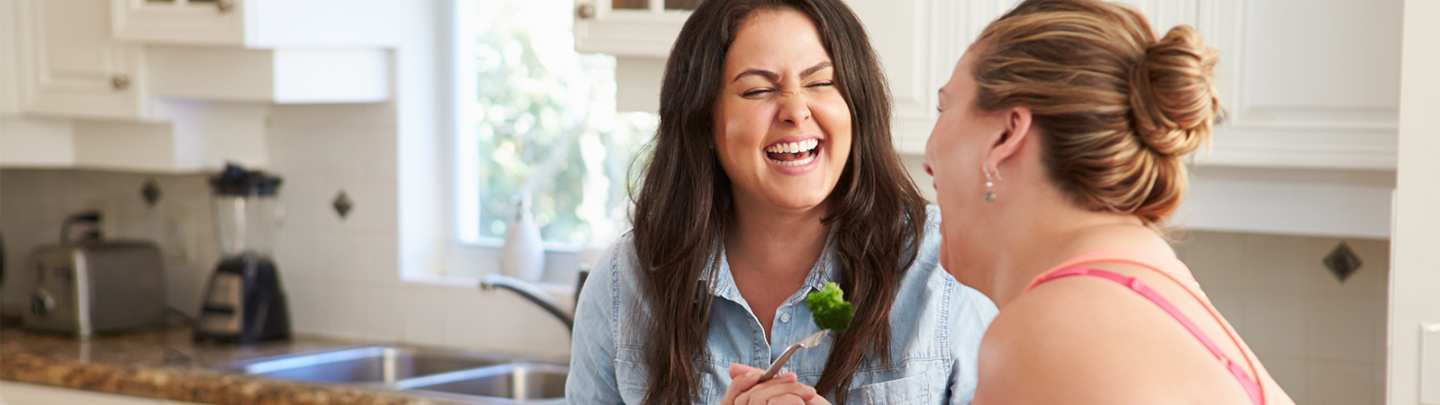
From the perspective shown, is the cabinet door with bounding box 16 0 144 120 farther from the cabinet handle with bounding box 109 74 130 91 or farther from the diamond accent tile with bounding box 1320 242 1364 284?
the diamond accent tile with bounding box 1320 242 1364 284

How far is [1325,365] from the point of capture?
2020mm

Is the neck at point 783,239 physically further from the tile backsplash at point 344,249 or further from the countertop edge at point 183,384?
the tile backsplash at point 344,249

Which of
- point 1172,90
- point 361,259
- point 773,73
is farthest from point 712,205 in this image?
point 361,259

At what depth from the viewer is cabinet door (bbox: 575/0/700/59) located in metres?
1.99

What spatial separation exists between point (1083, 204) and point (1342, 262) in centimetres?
143

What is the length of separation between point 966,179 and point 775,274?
1.57 feet

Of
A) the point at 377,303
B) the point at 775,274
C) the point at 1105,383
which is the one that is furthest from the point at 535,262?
the point at 1105,383

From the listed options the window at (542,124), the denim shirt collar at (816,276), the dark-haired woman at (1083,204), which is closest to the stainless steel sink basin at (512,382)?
the window at (542,124)

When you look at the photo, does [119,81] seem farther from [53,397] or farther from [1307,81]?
[1307,81]

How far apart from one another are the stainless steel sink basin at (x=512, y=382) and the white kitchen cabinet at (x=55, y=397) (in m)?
0.53

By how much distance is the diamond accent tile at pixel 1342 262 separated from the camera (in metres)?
1.97

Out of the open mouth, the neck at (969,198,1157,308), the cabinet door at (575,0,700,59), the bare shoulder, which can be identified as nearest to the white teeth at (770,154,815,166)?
the open mouth

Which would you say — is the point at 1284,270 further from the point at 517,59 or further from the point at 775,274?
the point at 517,59

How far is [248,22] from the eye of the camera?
7.54ft
